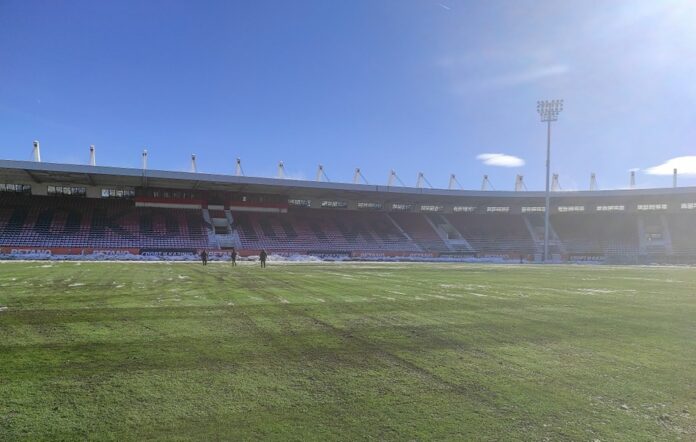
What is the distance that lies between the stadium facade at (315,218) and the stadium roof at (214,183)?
13 centimetres

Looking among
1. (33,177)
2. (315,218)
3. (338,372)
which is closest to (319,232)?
(315,218)

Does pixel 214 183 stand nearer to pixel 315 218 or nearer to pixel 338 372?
pixel 315 218

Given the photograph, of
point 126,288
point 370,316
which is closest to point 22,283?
point 126,288

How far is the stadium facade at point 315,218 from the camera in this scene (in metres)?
40.9

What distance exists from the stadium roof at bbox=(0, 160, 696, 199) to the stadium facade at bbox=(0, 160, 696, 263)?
0.42 ft

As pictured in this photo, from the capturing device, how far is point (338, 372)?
5.33 meters

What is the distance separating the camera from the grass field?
382 centimetres

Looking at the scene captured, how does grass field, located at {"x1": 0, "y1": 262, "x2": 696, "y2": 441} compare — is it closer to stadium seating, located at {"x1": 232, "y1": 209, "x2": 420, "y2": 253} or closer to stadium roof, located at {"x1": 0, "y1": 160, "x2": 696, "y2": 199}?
stadium roof, located at {"x1": 0, "y1": 160, "x2": 696, "y2": 199}

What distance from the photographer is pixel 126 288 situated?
13.3 metres

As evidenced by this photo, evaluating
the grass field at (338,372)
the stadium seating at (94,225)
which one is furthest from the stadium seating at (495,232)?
the grass field at (338,372)

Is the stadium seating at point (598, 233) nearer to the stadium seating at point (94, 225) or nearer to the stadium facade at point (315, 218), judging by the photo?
the stadium facade at point (315, 218)

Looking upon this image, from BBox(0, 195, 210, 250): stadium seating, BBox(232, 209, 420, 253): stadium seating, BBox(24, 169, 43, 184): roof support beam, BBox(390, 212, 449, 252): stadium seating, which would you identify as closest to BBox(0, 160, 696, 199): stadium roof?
BBox(24, 169, 43, 184): roof support beam

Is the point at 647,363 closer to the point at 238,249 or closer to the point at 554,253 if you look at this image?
the point at 238,249

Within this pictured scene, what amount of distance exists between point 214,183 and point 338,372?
145ft
